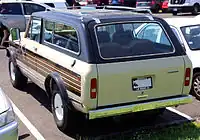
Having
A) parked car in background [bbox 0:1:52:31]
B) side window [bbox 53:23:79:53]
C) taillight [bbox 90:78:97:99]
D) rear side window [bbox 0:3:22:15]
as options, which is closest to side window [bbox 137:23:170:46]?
side window [bbox 53:23:79:53]

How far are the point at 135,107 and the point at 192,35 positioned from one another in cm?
311

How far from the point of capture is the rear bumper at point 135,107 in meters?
4.54

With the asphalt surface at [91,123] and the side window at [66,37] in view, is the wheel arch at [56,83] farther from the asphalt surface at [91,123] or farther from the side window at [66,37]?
the asphalt surface at [91,123]

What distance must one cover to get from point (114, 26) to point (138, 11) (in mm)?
992

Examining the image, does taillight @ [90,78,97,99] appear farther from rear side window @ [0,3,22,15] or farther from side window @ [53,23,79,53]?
rear side window @ [0,3,22,15]

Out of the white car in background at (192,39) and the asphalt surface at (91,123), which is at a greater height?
the white car in background at (192,39)

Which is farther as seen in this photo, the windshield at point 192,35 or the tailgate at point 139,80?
the windshield at point 192,35

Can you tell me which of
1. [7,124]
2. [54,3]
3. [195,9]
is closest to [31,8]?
[54,3]

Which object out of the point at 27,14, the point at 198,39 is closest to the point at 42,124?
the point at 198,39

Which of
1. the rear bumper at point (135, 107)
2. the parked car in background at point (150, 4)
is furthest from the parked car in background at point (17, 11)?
the parked car in background at point (150, 4)

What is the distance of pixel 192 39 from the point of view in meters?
7.16

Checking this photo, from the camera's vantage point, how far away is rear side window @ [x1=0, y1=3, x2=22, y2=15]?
526 inches

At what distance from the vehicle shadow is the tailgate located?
60 cm

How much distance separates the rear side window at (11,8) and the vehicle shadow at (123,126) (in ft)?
29.2
